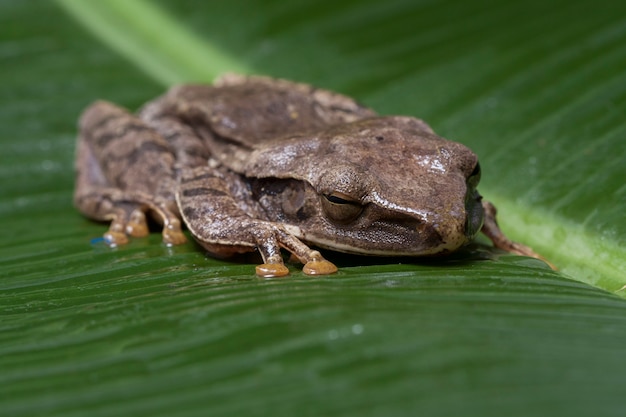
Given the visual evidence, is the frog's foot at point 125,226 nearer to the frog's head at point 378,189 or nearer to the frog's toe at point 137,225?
the frog's toe at point 137,225

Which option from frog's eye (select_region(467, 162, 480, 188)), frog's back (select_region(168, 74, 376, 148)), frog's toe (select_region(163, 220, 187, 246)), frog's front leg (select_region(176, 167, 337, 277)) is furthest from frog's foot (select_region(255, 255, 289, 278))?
frog's back (select_region(168, 74, 376, 148))

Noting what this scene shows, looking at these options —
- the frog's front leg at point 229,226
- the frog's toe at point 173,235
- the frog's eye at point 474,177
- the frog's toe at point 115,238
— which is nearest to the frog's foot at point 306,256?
the frog's front leg at point 229,226

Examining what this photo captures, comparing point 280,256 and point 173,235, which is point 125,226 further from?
point 280,256

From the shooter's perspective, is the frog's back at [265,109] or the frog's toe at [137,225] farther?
the frog's back at [265,109]

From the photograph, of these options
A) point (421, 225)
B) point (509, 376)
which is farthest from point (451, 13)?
point (509, 376)

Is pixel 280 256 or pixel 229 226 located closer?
pixel 280 256

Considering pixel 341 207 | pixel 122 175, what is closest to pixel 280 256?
pixel 341 207
